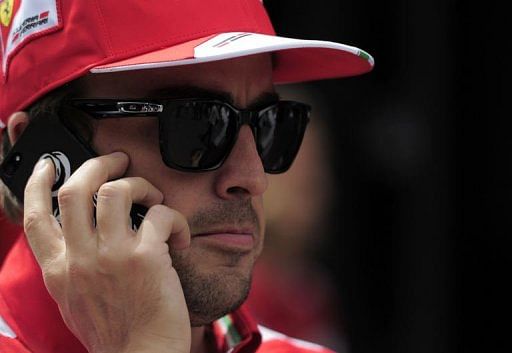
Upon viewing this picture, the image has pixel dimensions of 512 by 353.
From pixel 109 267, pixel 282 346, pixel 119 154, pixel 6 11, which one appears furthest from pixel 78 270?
pixel 282 346

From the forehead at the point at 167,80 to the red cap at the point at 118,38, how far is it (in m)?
0.08

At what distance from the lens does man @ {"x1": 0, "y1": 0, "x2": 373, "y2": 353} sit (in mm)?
2080

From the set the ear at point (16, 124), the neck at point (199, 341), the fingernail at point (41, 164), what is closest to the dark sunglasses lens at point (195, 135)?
the fingernail at point (41, 164)

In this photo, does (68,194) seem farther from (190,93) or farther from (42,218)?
(190,93)

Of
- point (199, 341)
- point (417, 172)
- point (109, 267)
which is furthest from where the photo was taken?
point (417, 172)

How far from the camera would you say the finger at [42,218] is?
210 cm

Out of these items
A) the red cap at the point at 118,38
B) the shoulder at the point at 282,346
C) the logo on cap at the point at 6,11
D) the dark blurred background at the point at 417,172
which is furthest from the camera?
the dark blurred background at the point at 417,172

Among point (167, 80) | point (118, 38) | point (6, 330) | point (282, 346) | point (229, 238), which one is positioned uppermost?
point (118, 38)

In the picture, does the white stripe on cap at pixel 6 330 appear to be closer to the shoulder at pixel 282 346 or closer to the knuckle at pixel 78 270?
the knuckle at pixel 78 270

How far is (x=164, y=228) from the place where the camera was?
2.14 meters

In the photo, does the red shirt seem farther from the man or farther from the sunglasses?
the sunglasses

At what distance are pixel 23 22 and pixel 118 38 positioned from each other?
327 mm

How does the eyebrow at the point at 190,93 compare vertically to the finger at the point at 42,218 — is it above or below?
above

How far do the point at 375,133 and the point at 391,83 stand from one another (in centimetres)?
37
